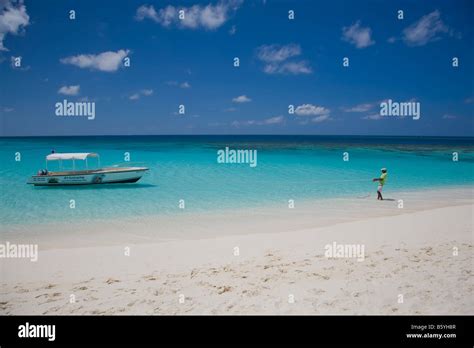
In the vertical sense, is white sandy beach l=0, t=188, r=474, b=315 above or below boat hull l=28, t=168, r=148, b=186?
below

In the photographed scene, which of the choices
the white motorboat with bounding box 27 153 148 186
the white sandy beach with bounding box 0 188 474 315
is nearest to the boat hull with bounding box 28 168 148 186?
the white motorboat with bounding box 27 153 148 186

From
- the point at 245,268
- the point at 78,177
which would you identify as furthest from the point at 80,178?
the point at 245,268

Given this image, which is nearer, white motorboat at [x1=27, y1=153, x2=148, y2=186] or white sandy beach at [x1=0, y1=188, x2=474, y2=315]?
white sandy beach at [x1=0, y1=188, x2=474, y2=315]

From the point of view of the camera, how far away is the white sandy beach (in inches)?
220

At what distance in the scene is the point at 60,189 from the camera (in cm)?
1991

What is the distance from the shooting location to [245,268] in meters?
7.18

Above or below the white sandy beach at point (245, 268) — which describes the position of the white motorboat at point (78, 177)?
→ above

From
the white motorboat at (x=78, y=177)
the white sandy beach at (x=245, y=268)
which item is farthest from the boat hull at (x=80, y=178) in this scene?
the white sandy beach at (x=245, y=268)

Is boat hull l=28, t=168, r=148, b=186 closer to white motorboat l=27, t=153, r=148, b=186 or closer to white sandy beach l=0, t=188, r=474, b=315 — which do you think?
white motorboat l=27, t=153, r=148, b=186

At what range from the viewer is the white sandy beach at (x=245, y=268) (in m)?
5.59

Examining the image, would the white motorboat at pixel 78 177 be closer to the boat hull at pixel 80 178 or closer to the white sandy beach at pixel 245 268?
the boat hull at pixel 80 178

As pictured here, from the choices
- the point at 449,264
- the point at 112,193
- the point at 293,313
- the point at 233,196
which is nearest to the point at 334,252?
the point at 449,264

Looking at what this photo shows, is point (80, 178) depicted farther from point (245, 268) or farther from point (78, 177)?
point (245, 268)
